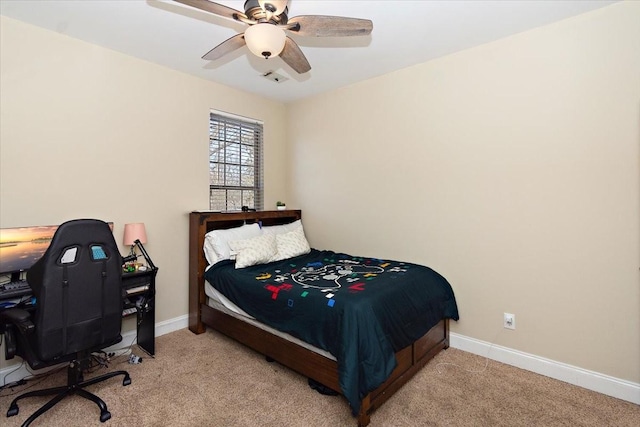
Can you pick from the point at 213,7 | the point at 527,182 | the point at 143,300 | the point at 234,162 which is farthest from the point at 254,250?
the point at 527,182

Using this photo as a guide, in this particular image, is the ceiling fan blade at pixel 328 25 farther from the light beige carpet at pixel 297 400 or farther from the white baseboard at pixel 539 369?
the white baseboard at pixel 539 369

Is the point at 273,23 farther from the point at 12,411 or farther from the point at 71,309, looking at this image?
the point at 12,411

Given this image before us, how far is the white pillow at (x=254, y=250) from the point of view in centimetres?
299

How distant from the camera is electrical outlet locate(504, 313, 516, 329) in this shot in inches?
101

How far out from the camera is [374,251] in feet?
11.3

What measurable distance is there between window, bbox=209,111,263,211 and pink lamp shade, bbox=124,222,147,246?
920 millimetres

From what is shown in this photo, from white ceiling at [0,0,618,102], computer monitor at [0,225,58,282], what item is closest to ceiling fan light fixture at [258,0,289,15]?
white ceiling at [0,0,618,102]

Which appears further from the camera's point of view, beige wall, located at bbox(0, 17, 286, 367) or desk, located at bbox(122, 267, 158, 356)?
desk, located at bbox(122, 267, 158, 356)

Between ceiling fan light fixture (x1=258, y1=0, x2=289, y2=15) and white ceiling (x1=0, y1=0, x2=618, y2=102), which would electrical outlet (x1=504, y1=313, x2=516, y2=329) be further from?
ceiling fan light fixture (x1=258, y1=0, x2=289, y2=15)

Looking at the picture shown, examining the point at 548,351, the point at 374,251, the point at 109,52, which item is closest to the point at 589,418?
the point at 548,351

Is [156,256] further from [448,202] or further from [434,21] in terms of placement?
[434,21]

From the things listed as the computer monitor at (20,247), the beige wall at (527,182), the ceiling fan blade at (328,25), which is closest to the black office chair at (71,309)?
the computer monitor at (20,247)

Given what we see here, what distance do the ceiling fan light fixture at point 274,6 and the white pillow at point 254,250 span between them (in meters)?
2.00

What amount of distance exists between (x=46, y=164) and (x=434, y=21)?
3.17 m
